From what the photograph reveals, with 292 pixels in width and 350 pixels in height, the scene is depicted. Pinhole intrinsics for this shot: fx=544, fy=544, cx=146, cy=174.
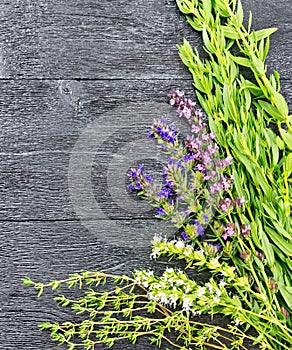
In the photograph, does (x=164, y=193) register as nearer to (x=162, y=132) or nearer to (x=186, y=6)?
(x=162, y=132)

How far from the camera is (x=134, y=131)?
1.05 metres

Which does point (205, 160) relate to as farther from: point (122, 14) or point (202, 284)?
point (122, 14)

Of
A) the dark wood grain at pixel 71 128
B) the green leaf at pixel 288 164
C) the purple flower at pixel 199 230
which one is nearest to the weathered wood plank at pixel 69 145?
the dark wood grain at pixel 71 128

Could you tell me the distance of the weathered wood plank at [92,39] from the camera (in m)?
1.04

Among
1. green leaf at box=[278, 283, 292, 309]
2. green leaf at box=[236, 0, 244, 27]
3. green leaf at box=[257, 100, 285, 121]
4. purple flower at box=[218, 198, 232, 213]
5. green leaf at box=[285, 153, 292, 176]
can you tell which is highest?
green leaf at box=[236, 0, 244, 27]

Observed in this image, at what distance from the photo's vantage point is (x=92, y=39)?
1053 millimetres

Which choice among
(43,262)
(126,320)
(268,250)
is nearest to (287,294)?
(268,250)

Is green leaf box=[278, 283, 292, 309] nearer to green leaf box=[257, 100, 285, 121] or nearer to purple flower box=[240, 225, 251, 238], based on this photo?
purple flower box=[240, 225, 251, 238]

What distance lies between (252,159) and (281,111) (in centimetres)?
11

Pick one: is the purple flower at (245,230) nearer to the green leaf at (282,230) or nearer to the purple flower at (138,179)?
the green leaf at (282,230)

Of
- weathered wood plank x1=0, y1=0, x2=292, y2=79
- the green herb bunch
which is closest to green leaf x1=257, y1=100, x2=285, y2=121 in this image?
the green herb bunch

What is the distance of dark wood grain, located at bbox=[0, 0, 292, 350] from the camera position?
3.33 feet

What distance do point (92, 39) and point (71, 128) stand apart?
0.59 ft

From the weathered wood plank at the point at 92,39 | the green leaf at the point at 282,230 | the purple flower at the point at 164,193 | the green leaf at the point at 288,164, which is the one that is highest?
the weathered wood plank at the point at 92,39
